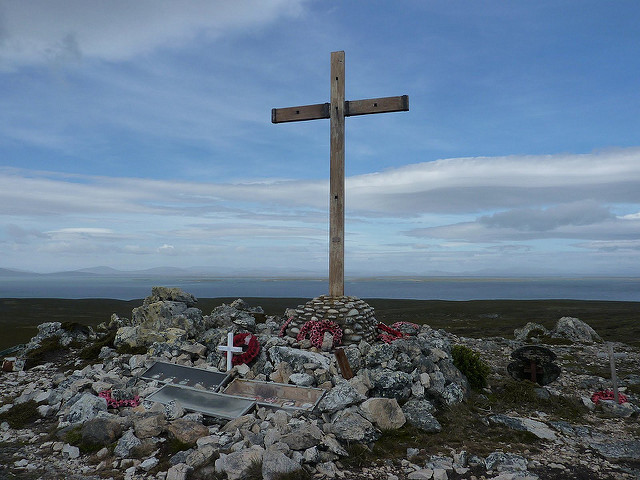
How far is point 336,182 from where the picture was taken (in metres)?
13.7

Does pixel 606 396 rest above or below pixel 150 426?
below

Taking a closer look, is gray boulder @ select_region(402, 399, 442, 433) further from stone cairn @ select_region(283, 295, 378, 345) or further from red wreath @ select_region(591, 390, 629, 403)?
red wreath @ select_region(591, 390, 629, 403)

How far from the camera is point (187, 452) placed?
7605 millimetres

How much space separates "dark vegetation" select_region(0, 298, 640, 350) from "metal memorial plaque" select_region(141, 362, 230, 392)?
10.9 meters

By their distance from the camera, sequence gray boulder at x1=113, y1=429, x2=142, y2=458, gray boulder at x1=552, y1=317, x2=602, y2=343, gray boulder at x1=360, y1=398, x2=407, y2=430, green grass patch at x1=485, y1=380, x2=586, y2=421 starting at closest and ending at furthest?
1. gray boulder at x1=113, y1=429, x2=142, y2=458
2. gray boulder at x1=360, y1=398, x2=407, y2=430
3. green grass patch at x1=485, y1=380, x2=586, y2=421
4. gray boulder at x1=552, y1=317, x2=602, y2=343

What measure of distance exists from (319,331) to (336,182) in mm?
4787

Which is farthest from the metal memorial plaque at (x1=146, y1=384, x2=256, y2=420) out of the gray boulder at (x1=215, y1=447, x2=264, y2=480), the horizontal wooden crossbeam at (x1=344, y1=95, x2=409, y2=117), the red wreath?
the red wreath

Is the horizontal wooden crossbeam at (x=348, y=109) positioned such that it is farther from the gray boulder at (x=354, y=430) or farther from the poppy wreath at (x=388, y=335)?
the gray boulder at (x=354, y=430)

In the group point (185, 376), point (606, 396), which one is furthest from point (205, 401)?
point (606, 396)

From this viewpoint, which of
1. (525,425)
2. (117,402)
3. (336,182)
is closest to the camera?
(525,425)

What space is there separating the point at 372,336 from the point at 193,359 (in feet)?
18.7

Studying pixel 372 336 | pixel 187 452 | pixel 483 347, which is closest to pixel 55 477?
pixel 187 452

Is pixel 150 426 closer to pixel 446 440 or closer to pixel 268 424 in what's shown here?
pixel 268 424

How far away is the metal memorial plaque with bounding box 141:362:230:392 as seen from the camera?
1137 cm
